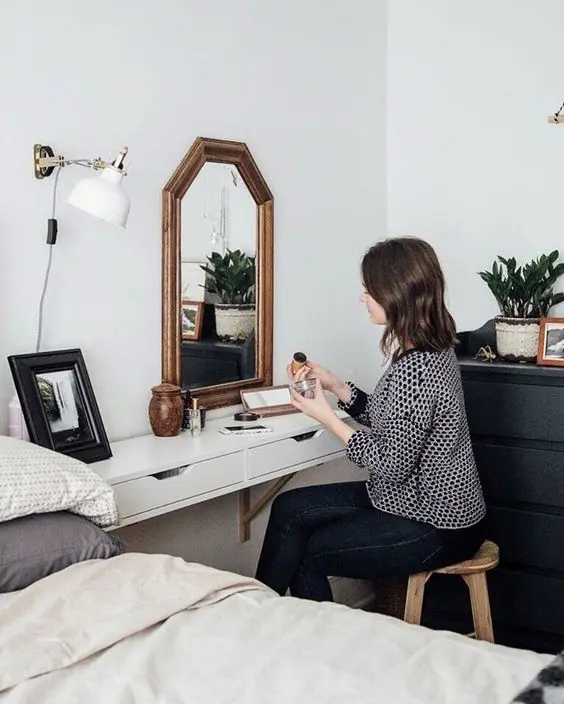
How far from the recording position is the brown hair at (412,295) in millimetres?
2527

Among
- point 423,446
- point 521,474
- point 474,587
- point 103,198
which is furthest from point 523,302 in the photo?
point 103,198

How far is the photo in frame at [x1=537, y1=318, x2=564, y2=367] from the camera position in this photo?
309cm

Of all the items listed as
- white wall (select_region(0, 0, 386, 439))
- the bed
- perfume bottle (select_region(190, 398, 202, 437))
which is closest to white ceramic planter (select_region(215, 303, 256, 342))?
white wall (select_region(0, 0, 386, 439))

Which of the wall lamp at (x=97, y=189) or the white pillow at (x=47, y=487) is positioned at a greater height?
the wall lamp at (x=97, y=189)

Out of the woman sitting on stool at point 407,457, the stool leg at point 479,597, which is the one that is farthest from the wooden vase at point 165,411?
the stool leg at point 479,597

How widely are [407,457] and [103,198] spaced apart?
991 millimetres

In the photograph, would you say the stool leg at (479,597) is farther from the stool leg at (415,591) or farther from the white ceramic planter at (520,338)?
the white ceramic planter at (520,338)

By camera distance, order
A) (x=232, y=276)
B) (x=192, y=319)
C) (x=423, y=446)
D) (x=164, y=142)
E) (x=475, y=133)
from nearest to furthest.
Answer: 1. (x=423, y=446)
2. (x=164, y=142)
3. (x=192, y=319)
4. (x=232, y=276)
5. (x=475, y=133)

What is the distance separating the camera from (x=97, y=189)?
89.9 inches

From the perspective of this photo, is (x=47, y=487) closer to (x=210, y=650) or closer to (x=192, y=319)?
(x=210, y=650)

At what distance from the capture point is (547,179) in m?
3.36

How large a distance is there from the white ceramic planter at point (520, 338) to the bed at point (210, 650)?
165cm

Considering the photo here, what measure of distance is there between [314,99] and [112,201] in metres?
1.25

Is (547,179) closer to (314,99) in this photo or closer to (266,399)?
(314,99)
